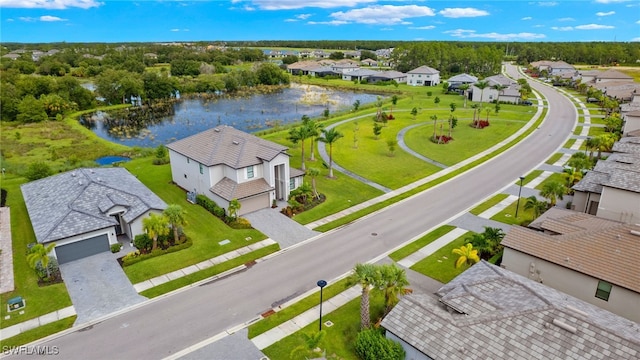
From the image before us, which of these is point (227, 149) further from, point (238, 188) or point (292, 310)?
point (292, 310)

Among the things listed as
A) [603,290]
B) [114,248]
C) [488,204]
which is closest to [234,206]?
[114,248]

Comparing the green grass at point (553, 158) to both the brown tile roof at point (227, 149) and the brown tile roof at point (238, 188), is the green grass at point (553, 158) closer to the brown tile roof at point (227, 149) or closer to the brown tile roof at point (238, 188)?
the brown tile roof at point (227, 149)

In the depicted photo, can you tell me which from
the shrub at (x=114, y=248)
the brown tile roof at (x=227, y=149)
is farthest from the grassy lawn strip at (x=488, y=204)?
the shrub at (x=114, y=248)

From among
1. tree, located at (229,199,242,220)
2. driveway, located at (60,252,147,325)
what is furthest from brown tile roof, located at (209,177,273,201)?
driveway, located at (60,252,147,325)

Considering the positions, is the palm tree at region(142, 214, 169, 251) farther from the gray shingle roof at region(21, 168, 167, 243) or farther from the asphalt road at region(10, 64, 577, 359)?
the asphalt road at region(10, 64, 577, 359)

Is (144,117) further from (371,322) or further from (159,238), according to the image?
(371,322)

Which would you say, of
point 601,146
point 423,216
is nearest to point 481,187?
point 423,216
